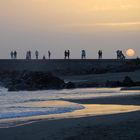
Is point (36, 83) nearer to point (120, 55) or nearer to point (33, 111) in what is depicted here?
point (33, 111)

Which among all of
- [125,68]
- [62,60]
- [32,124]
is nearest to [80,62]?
[62,60]

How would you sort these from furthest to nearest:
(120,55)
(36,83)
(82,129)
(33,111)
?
1. (120,55)
2. (36,83)
3. (33,111)
4. (82,129)

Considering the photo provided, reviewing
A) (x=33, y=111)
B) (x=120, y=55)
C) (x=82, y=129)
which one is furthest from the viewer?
(x=120, y=55)

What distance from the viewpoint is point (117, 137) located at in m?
13.3

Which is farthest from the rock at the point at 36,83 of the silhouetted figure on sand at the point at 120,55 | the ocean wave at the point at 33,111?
the silhouetted figure on sand at the point at 120,55

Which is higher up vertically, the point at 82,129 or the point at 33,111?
the point at 82,129

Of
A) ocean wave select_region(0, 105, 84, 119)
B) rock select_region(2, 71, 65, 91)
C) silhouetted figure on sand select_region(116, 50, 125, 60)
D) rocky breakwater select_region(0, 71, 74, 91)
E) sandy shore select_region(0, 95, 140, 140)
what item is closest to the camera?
sandy shore select_region(0, 95, 140, 140)

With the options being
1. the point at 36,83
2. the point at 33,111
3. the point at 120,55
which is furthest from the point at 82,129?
the point at 120,55

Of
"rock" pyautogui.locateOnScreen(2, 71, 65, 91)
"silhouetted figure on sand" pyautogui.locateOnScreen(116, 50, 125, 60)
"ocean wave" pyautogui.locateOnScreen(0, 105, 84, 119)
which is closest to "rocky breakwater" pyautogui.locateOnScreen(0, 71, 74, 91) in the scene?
"rock" pyautogui.locateOnScreen(2, 71, 65, 91)

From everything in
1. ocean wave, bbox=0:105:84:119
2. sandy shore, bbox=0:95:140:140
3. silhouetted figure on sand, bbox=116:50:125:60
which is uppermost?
silhouetted figure on sand, bbox=116:50:125:60

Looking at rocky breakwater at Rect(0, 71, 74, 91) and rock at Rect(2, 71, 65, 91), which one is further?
rock at Rect(2, 71, 65, 91)

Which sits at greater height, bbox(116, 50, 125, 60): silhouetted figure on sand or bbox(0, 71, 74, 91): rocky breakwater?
bbox(116, 50, 125, 60): silhouetted figure on sand

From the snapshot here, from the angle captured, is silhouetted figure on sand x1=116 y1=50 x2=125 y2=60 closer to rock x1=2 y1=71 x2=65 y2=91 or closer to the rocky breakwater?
the rocky breakwater

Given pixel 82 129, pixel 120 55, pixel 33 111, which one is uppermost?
pixel 120 55
